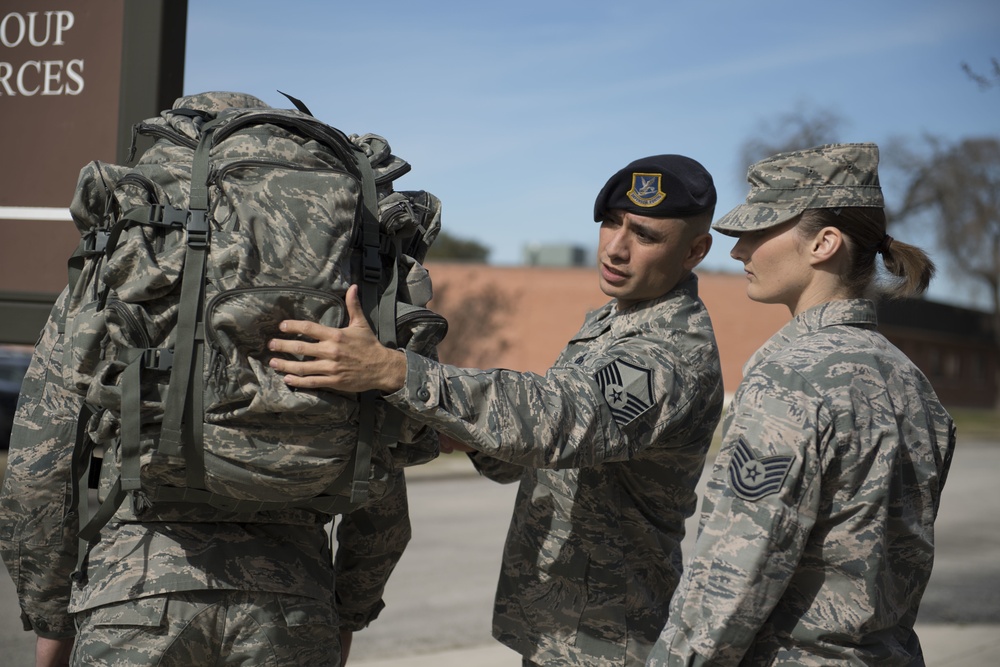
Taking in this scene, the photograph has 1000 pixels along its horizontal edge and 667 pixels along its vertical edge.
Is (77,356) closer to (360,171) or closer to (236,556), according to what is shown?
(236,556)

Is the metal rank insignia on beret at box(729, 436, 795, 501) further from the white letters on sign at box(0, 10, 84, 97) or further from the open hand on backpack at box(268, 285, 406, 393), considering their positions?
the white letters on sign at box(0, 10, 84, 97)

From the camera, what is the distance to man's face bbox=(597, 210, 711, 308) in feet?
9.20

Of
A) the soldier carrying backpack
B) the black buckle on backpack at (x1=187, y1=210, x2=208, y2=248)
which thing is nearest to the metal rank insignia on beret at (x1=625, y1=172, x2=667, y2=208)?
the soldier carrying backpack

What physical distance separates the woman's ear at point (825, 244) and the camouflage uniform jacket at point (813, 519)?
0.18 meters

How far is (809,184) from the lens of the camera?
7.33ft

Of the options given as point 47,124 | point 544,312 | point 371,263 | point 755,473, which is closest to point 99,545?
point 371,263

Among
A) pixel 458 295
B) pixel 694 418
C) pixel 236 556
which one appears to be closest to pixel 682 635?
pixel 694 418

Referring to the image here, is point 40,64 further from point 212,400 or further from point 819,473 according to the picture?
point 819,473

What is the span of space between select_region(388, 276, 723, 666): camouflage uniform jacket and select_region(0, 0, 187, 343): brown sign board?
1.73 m

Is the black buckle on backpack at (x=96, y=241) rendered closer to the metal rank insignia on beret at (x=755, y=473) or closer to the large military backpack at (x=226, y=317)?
the large military backpack at (x=226, y=317)

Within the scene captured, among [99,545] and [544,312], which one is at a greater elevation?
[99,545]

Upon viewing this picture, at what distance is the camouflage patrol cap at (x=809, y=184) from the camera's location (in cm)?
222

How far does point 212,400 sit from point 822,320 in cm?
130

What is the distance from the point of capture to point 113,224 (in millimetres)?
2277
